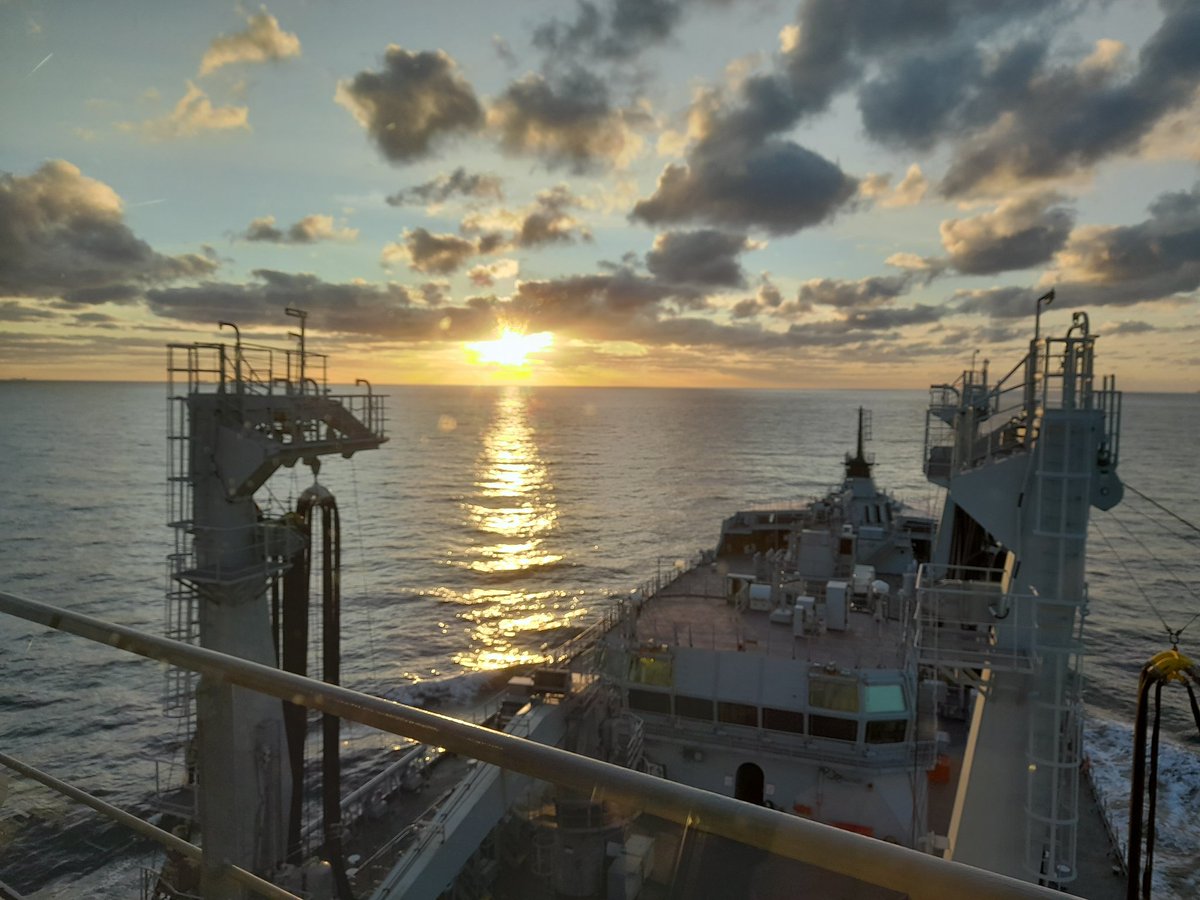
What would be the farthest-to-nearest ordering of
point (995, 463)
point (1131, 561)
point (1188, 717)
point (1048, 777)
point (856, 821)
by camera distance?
point (1131, 561)
point (1188, 717)
point (856, 821)
point (995, 463)
point (1048, 777)

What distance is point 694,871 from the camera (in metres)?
2.14

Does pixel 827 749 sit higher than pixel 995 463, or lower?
lower

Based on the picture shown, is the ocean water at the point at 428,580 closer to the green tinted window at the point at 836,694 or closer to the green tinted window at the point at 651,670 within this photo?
the green tinted window at the point at 651,670

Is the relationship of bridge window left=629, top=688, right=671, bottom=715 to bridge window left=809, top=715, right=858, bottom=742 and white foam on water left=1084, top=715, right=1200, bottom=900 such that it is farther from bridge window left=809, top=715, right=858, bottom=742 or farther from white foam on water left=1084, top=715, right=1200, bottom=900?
white foam on water left=1084, top=715, right=1200, bottom=900

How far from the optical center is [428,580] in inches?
2189

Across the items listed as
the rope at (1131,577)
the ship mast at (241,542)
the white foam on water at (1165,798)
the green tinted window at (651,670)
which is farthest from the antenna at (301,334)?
the rope at (1131,577)

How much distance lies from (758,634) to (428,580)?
1518 inches

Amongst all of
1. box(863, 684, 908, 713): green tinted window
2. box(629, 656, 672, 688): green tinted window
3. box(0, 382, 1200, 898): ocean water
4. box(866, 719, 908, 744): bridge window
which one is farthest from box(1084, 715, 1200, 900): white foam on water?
box(629, 656, 672, 688): green tinted window

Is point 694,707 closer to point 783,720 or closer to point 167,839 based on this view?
point 783,720

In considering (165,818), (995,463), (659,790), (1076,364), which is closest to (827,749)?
(995,463)

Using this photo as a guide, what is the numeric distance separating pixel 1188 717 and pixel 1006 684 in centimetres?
3292

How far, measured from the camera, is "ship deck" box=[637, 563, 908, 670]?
775 inches

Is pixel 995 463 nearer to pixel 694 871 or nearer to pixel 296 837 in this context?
pixel 694 871

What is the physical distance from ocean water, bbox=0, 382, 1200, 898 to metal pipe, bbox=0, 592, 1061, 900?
155 inches
